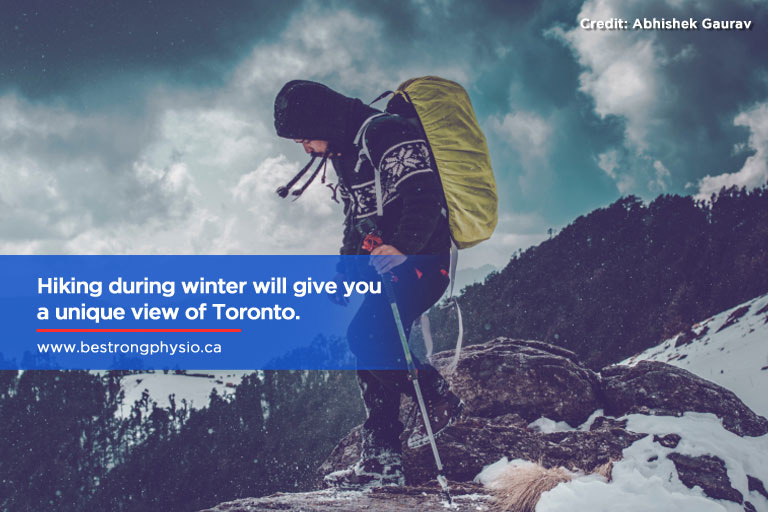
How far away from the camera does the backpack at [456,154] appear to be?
88.8 inches

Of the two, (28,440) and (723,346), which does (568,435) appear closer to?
(723,346)

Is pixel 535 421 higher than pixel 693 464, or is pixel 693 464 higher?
pixel 535 421

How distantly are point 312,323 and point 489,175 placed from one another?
47.3m

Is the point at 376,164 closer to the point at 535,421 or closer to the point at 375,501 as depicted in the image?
the point at 375,501

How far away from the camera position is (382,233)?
230 cm

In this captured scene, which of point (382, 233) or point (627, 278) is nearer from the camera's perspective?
point (382, 233)

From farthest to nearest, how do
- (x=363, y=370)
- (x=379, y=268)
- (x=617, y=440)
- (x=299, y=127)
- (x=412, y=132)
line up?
(x=617, y=440) < (x=363, y=370) < (x=299, y=127) < (x=412, y=132) < (x=379, y=268)

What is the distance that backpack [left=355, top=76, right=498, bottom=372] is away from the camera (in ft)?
7.40

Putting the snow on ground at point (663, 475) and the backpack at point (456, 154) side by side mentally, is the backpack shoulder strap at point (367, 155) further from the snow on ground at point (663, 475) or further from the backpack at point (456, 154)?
the snow on ground at point (663, 475)

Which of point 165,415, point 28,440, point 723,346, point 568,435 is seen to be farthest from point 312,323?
point 568,435

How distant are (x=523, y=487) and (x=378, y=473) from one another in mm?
771

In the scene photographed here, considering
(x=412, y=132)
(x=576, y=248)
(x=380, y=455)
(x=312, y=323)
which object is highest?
(x=312, y=323)

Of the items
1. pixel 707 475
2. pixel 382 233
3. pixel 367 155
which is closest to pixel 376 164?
pixel 367 155

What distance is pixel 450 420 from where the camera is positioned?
2502mm
